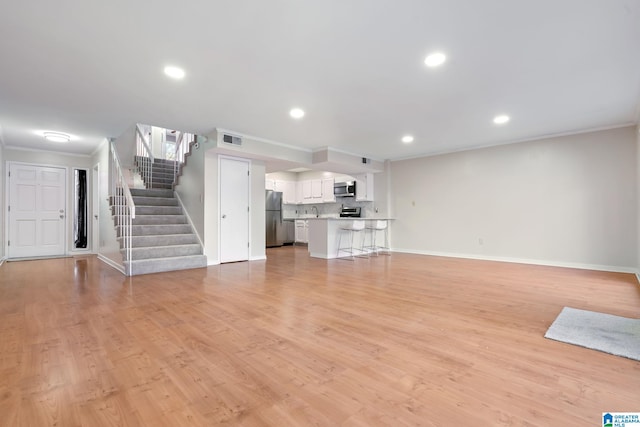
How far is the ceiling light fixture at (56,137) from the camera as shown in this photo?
18.5 feet

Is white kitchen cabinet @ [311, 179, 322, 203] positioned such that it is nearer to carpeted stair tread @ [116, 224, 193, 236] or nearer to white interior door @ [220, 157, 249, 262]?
white interior door @ [220, 157, 249, 262]

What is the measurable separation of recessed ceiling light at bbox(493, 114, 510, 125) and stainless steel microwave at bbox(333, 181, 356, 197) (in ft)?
14.2

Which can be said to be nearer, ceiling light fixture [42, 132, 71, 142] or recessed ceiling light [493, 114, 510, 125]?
recessed ceiling light [493, 114, 510, 125]

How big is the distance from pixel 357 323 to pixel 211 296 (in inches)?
70.9

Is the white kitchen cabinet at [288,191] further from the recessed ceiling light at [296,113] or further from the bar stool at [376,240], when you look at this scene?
the recessed ceiling light at [296,113]

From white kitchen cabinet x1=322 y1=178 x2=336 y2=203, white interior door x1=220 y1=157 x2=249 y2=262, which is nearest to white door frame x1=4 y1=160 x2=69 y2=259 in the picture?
white interior door x1=220 y1=157 x2=249 y2=262

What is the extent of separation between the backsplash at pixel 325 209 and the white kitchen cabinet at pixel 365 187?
1.13 ft

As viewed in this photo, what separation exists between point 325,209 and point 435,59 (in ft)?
24.8

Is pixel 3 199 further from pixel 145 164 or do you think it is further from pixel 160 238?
pixel 160 238

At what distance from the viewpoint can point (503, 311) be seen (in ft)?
9.69

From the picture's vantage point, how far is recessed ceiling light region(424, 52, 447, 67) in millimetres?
2859

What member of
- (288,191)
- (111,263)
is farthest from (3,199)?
(288,191)

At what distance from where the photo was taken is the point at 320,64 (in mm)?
3047

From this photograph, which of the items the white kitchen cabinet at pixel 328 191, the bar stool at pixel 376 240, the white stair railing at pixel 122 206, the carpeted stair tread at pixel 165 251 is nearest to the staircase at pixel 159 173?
the white stair railing at pixel 122 206
